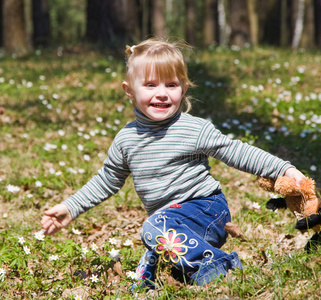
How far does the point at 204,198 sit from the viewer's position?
2.96m

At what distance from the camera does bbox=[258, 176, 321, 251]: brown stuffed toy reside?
2600 mm

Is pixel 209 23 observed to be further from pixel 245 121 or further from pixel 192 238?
pixel 192 238

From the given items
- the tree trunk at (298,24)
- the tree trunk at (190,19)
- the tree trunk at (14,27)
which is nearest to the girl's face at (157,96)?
the tree trunk at (14,27)

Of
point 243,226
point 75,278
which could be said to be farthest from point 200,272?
point 243,226

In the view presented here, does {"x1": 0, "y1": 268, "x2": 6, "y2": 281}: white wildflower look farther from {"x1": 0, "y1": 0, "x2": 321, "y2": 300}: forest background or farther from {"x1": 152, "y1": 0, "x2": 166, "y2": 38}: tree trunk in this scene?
{"x1": 152, "y1": 0, "x2": 166, "y2": 38}: tree trunk

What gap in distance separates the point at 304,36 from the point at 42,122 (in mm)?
16156

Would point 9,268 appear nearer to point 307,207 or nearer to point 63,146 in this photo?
point 307,207

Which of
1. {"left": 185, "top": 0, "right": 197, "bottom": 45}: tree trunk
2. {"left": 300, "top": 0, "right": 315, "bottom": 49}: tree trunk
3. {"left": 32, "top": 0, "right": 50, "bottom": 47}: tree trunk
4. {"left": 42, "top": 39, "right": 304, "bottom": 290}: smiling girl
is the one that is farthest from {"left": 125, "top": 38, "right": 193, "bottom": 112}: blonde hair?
{"left": 185, "top": 0, "right": 197, "bottom": 45}: tree trunk

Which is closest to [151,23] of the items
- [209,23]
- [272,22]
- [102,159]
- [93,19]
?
[209,23]

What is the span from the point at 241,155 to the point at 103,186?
1064mm

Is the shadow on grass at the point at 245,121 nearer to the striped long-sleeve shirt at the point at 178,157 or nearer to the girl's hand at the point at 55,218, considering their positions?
the striped long-sleeve shirt at the point at 178,157

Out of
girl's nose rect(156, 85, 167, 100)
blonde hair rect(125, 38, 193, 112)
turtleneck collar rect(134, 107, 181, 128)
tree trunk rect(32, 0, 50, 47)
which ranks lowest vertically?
tree trunk rect(32, 0, 50, 47)

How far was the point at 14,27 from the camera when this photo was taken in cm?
1262

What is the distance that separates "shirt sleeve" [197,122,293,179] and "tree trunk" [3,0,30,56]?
10.3 m
